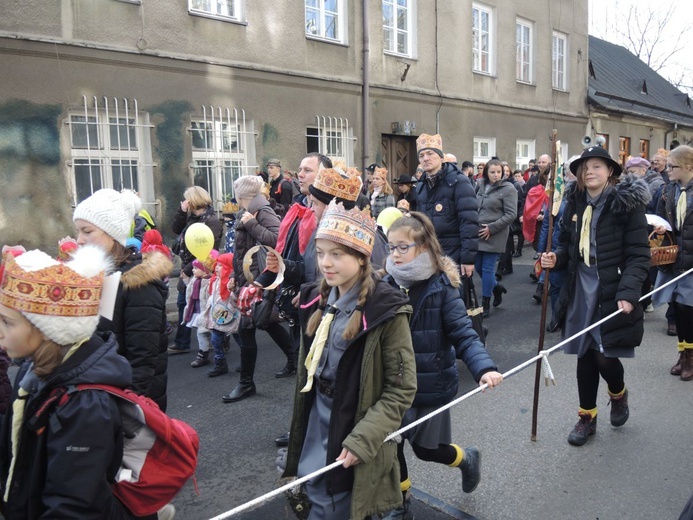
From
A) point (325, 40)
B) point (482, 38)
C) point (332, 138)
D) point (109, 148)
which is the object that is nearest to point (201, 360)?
point (109, 148)

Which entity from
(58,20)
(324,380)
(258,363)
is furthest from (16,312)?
(58,20)

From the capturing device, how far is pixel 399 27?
Result: 47.8ft

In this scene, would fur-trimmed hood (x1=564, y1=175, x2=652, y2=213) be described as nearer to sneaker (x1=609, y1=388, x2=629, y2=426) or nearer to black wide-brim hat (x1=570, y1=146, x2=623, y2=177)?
black wide-brim hat (x1=570, y1=146, x2=623, y2=177)

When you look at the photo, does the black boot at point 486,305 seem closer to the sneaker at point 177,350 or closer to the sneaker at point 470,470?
the sneaker at point 177,350

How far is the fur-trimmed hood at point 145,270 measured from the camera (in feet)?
9.49

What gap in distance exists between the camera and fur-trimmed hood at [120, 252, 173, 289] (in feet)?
9.49

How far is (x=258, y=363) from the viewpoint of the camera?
6297mm

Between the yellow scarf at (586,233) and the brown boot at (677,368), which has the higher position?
the yellow scarf at (586,233)

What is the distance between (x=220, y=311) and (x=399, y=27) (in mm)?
11119

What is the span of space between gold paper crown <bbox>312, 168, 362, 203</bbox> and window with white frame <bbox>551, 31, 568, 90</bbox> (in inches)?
726

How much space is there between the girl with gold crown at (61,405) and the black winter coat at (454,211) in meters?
4.40

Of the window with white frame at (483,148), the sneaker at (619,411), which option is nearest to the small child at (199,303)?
the sneaker at (619,411)

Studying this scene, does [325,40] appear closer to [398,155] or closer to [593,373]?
[398,155]

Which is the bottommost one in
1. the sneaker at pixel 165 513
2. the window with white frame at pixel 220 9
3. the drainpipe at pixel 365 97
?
the sneaker at pixel 165 513
